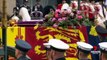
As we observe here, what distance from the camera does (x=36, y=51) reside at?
11.2 metres

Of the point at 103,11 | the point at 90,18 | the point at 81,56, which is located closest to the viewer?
the point at 81,56

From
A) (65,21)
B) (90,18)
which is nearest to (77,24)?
(65,21)

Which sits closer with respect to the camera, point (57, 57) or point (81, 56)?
point (57, 57)

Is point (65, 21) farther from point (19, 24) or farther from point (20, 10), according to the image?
point (20, 10)

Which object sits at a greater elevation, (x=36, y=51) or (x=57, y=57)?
(x=57, y=57)

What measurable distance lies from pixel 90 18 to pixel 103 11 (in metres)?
6.73

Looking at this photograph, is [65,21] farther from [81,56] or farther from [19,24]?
[81,56]

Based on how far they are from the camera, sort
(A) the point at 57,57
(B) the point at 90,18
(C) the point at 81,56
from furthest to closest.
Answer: (B) the point at 90,18 < (C) the point at 81,56 < (A) the point at 57,57

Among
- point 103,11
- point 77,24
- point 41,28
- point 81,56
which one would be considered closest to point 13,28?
point 41,28

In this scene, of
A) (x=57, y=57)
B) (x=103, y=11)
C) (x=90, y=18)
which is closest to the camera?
(x=57, y=57)

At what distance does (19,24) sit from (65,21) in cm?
196

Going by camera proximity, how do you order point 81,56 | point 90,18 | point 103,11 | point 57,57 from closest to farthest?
point 57,57 < point 81,56 < point 90,18 < point 103,11

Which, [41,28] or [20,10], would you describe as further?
[20,10]

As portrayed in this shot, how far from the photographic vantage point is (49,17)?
1156 cm
